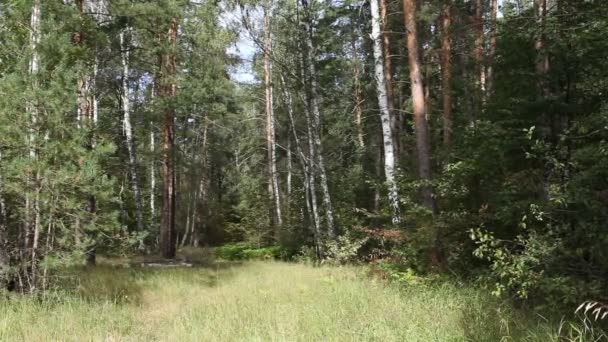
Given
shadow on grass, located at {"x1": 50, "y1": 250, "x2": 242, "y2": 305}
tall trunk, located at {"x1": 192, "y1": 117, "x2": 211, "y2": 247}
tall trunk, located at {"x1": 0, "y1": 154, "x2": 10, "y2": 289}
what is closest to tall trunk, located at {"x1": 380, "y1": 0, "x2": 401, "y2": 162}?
shadow on grass, located at {"x1": 50, "y1": 250, "x2": 242, "y2": 305}

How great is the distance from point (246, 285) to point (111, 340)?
420cm

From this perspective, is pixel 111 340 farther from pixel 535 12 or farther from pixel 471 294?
A: pixel 535 12

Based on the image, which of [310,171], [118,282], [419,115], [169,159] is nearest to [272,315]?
[118,282]

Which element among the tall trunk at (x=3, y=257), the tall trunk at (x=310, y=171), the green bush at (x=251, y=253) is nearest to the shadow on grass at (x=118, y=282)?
the tall trunk at (x=3, y=257)

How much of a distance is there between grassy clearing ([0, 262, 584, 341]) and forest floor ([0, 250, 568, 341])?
0.04 feet

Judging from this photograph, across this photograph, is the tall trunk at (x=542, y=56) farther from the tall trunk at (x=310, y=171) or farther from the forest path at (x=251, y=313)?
the tall trunk at (x=310, y=171)

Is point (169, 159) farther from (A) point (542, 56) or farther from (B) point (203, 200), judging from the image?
(B) point (203, 200)

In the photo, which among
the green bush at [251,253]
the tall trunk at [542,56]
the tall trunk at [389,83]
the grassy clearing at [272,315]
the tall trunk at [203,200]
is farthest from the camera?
the tall trunk at [203,200]

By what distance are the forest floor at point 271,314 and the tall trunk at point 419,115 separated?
5.62 ft

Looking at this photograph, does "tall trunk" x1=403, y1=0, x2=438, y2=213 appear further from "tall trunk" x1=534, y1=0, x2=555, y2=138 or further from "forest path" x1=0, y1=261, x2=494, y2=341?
"tall trunk" x1=534, y1=0, x2=555, y2=138

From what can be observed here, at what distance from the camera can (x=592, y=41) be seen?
567cm

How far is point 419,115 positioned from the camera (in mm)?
8367

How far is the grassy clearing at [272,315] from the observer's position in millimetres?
4520

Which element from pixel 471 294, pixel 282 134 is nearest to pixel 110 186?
pixel 471 294
